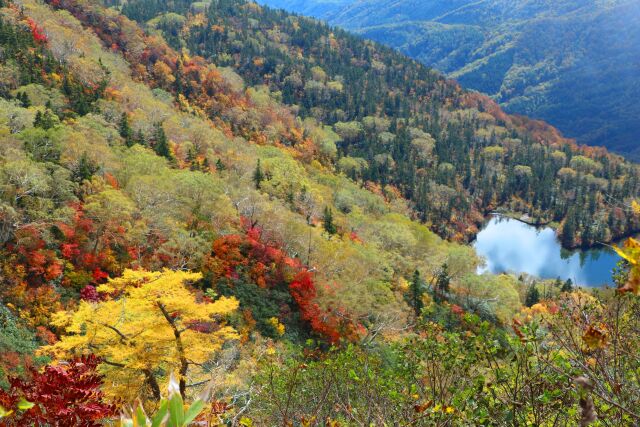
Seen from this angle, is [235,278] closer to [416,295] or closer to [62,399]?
[416,295]

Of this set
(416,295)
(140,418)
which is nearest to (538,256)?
(416,295)

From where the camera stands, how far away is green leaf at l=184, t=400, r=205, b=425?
193 cm

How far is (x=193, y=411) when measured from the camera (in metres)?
1.95

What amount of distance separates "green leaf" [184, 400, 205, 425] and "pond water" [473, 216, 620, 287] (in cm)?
8160

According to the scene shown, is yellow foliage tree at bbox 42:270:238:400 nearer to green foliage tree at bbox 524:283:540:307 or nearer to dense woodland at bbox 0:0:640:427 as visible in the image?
dense woodland at bbox 0:0:640:427

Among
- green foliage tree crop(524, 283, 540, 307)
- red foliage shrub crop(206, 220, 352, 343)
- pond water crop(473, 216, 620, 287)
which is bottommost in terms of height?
red foliage shrub crop(206, 220, 352, 343)

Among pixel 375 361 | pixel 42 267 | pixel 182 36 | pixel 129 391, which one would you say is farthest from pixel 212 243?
pixel 182 36

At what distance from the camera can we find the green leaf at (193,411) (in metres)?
1.93

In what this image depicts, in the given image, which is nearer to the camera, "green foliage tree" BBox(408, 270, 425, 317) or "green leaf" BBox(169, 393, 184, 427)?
"green leaf" BBox(169, 393, 184, 427)

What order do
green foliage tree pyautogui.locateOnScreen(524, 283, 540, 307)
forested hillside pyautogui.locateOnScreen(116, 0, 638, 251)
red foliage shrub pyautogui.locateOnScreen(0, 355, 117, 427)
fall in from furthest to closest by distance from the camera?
forested hillside pyautogui.locateOnScreen(116, 0, 638, 251), green foliage tree pyautogui.locateOnScreen(524, 283, 540, 307), red foliage shrub pyautogui.locateOnScreen(0, 355, 117, 427)

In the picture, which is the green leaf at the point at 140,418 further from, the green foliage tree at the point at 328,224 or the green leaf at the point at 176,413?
the green foliage tree at the point at 328,224

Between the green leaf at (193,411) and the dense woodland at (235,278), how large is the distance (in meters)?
0.02

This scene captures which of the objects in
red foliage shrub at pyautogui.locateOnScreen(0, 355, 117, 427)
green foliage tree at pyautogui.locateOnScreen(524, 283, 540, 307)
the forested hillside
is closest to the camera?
red foliage shrub at pyautogui.locateOnScreen(0, 355, 117, 427)

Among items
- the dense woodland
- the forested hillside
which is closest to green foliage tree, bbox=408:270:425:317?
the dense woodland
